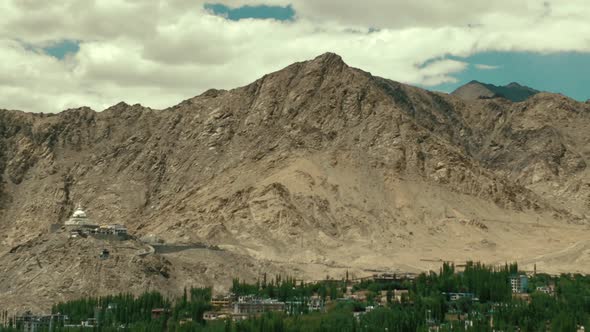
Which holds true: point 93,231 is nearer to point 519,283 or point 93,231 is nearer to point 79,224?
point 79,224

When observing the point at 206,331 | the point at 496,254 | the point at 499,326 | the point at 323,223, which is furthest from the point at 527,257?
the point at 206,331

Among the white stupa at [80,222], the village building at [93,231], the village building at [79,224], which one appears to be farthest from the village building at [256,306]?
the white stupa at [80,222]

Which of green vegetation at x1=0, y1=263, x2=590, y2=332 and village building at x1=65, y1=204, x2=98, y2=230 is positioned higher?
village building at x1=65, y1=204, x2=98, y2=230

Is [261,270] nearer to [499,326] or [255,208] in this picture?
[255,208]

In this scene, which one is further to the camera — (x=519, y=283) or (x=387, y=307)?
(x=519, y=283)

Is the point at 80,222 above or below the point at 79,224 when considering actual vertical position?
above

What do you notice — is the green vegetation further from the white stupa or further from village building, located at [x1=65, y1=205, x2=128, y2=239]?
the white stupa

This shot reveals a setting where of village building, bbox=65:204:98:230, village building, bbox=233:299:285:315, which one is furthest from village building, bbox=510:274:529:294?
village building, bbox=65:204:98:230

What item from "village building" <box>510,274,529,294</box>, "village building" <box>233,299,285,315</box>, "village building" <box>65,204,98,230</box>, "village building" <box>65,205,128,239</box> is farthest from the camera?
"village building" <box>65,204,98,230</box>

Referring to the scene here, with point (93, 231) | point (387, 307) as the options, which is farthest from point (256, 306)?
point (93, 231)
